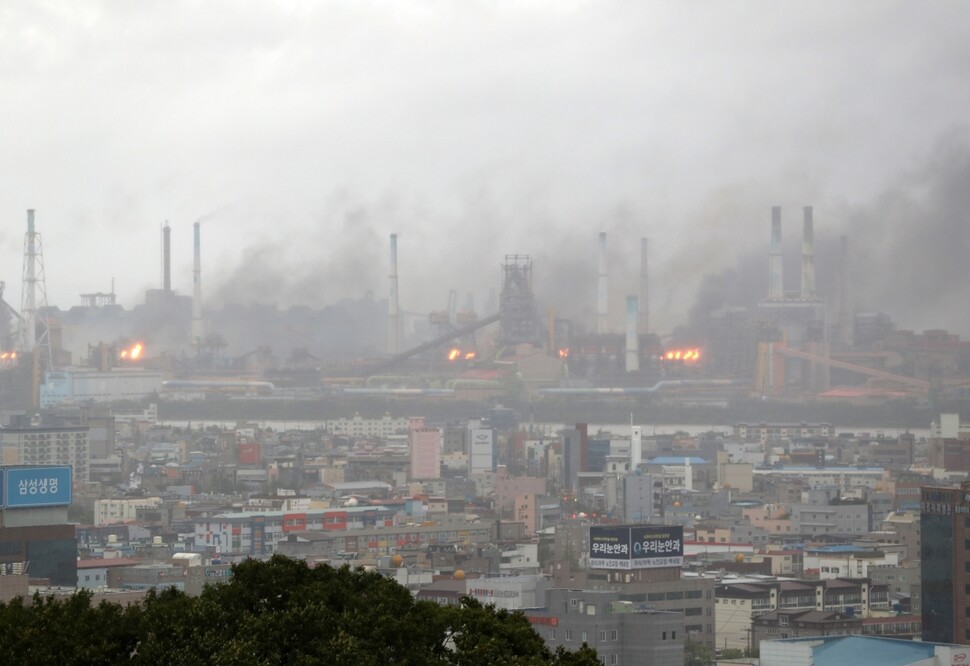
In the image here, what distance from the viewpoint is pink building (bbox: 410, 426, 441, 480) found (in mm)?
48031

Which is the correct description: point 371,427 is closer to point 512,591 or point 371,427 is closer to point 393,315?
point 393,315

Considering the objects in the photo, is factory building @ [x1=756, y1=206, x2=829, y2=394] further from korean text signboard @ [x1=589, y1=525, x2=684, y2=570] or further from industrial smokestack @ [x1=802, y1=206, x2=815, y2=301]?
korean text signboard @ [x1=589, y1=525, x2=684, y2=570]

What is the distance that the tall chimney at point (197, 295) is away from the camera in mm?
74375

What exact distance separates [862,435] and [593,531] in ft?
128

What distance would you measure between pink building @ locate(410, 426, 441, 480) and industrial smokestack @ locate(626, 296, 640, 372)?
23.8 meters

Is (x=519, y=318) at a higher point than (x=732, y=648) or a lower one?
higher

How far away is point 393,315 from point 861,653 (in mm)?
62155

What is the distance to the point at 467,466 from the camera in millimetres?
49594

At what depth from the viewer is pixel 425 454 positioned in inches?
1911

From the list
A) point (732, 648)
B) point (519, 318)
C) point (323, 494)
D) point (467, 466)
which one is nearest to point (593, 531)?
point (732, 648)

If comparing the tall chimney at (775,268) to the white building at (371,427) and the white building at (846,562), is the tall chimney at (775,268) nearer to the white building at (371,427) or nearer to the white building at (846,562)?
the white building at (371,427)

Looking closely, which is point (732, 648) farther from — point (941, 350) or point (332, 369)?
point (332, 369)

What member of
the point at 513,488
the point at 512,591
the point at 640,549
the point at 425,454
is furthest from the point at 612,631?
the point at 425,454

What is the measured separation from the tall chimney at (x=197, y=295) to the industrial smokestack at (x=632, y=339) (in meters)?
14.3
